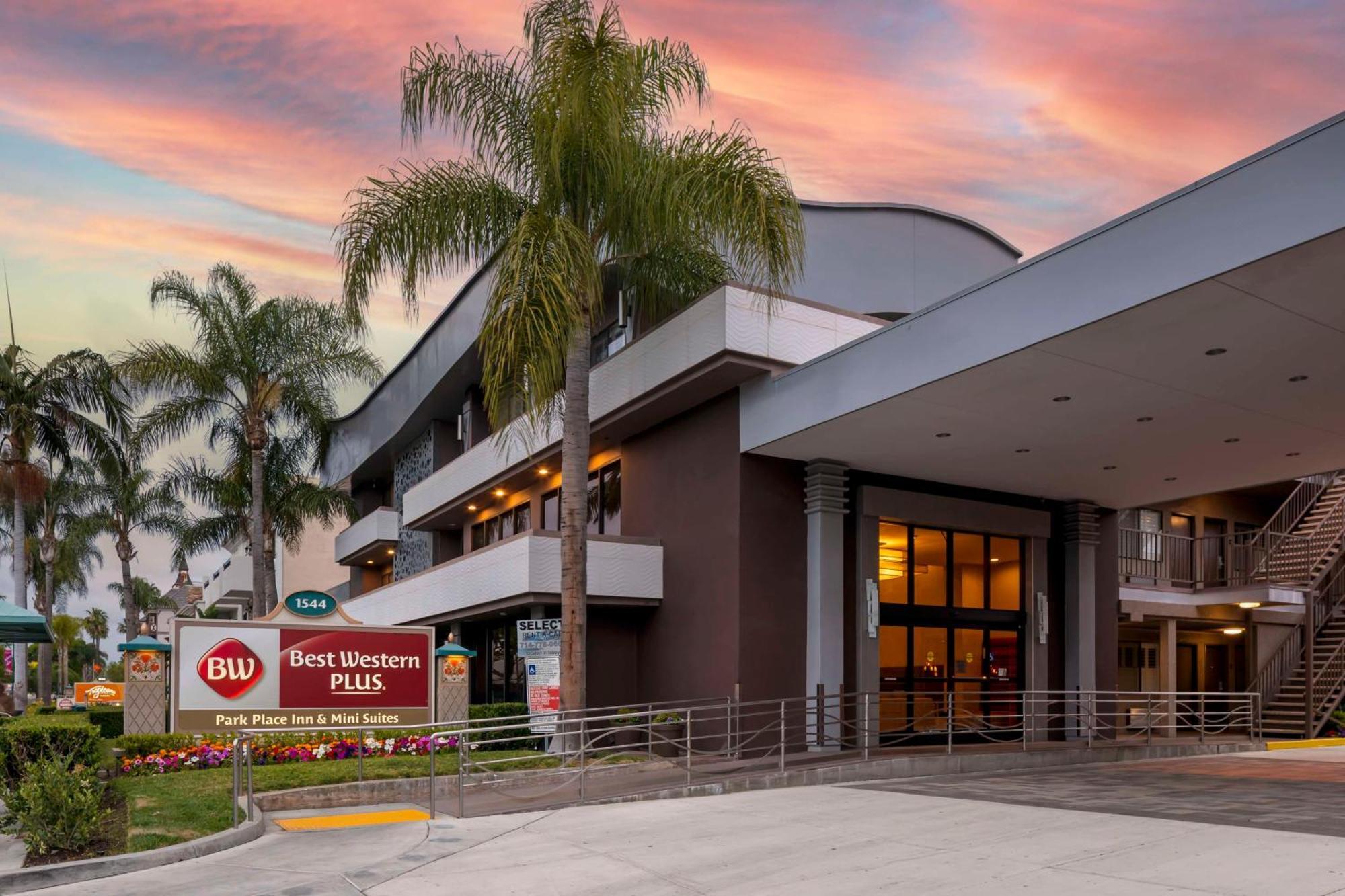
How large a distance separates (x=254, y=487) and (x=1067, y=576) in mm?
21543

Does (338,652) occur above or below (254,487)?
below

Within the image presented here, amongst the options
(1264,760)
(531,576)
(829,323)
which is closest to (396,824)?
(531,576)

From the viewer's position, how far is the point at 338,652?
53.4ft

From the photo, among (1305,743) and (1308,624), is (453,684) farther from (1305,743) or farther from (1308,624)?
(1308,624)

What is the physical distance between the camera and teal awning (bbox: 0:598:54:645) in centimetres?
1716

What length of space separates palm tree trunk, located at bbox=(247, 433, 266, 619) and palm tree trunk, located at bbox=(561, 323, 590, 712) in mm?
17116

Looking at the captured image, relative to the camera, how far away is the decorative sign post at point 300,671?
15.2 meters

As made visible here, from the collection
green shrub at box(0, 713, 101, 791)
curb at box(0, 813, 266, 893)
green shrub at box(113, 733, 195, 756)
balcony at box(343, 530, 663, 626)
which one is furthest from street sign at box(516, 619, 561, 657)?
curb at box(0, 813, 266, 893)

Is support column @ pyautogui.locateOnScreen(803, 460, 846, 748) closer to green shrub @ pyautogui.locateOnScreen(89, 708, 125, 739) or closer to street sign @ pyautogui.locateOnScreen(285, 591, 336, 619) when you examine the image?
street sign @ pyautogui.locateOnScreen(285, 591, 336, 619)

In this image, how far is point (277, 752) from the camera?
1673 centimetres

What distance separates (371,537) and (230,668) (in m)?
24.5

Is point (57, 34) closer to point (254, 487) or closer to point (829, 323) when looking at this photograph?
point (829, 323)

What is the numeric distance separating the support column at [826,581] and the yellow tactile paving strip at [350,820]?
7.36 meters

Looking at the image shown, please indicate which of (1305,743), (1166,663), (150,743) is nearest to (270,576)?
(150,743)
